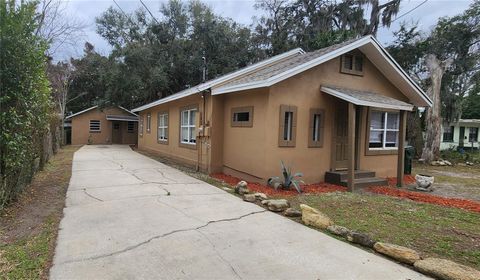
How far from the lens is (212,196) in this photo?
662 cm

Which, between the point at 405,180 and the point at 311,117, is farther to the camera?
the point at 405,180

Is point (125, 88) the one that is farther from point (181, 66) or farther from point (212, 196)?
point (212, 196)

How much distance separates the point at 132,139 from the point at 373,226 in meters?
26.8

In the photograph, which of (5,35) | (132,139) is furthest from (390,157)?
(132,139)

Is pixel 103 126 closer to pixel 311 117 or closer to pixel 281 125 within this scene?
pixel 281 125

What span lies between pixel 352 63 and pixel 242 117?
13.7ft

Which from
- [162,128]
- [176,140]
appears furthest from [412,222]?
[162,128]

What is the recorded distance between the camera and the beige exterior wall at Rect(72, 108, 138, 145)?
26.0 m

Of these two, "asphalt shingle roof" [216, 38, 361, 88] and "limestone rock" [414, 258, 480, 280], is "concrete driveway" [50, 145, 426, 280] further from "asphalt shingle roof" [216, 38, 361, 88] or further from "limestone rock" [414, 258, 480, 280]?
"asphalt shingle roof" [216, 38, 361, 88]

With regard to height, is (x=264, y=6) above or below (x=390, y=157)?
above

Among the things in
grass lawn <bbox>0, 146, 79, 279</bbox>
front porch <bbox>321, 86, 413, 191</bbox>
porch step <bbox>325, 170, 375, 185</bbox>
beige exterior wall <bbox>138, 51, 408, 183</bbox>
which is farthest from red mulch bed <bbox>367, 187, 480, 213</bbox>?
grass lawn <bbox>0, 146, 79, 279</bbox>

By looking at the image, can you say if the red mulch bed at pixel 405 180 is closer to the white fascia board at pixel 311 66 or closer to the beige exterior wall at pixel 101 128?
the white fascia board at pixel 311 66

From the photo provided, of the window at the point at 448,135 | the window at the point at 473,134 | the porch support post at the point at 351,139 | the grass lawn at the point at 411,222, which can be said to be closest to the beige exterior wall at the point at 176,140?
the porch support post at the point at 351,139

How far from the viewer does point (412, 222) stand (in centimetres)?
502
